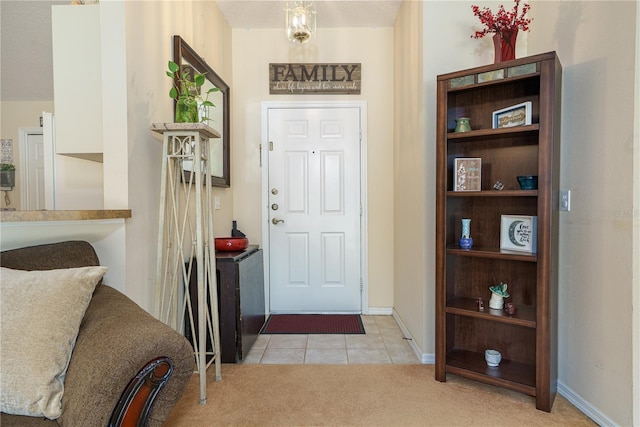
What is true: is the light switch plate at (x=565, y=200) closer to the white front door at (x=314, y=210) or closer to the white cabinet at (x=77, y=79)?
the white front door at (x=314, y=210)

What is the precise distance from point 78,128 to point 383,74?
2507mm

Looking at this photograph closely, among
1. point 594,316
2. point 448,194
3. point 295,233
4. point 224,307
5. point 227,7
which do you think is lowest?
point 224,307

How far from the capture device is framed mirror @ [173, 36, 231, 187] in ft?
7.20

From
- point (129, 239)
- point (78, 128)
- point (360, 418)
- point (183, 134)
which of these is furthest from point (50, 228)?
point (360, 418)

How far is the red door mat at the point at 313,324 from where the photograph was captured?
2.81 metres

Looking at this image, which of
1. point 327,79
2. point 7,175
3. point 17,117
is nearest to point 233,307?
point 327,79

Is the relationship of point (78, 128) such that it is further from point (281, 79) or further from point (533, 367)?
point (533, 367)

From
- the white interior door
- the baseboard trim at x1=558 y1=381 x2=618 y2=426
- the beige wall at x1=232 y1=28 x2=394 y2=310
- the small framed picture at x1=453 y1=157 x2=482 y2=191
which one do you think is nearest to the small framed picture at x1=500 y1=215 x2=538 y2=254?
the small framed picture at x1=453 y1=157 x2=482 y2=191

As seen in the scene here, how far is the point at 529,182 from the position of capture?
1.78m

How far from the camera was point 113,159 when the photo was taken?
1.67 meters

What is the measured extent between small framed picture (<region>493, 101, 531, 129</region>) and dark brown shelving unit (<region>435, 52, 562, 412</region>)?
0.19 ft

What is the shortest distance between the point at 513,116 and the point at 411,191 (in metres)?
0.85

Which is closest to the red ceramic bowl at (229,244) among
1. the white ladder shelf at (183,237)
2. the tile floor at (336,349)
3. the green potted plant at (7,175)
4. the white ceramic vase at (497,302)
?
the white ladder shelf at (183,237)

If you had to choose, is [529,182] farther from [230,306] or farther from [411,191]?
[230,306]
